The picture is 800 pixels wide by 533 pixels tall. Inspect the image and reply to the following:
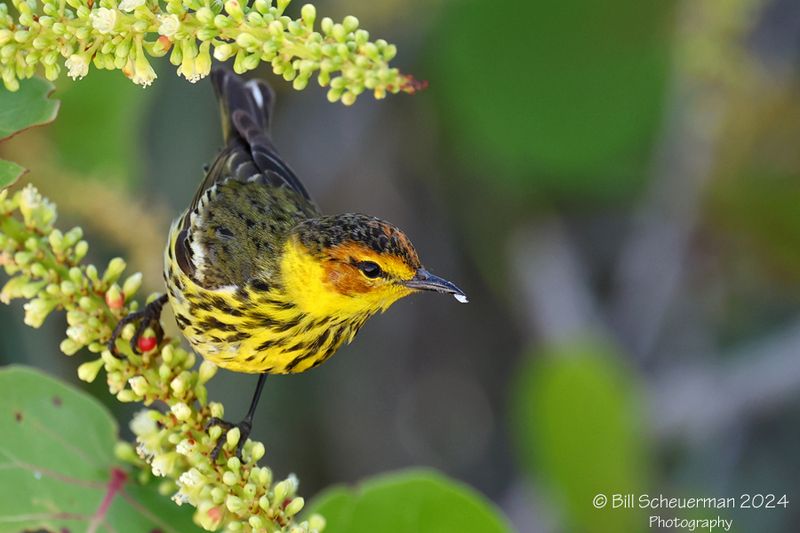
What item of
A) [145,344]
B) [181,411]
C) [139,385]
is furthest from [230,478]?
[145,344]

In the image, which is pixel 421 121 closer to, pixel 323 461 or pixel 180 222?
pixel 323 461

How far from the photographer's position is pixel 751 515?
5438 mm

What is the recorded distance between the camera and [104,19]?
5.04 feet

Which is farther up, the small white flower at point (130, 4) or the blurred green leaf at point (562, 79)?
the blurred green leaf at point (562, 79)

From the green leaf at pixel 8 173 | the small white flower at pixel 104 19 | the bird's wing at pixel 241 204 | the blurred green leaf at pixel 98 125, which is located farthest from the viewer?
the blurred green leaf at pixel 98 125

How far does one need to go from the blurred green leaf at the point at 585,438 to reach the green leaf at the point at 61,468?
2090 millimetres

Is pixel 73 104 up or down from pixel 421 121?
down

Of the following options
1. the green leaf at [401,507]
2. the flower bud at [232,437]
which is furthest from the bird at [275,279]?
the flower bud at [232,437]

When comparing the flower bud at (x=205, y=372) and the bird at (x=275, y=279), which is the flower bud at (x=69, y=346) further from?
the bird at (x=275, y=279)

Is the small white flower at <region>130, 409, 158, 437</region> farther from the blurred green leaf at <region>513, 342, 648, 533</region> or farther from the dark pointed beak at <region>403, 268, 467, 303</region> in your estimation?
the blurred green leaf at <region>513, 342, 648, 533</region>

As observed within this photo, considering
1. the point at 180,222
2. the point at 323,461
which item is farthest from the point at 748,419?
the point at 180,222

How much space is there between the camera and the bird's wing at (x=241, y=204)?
262 centimetres

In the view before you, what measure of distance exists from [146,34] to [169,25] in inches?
3.4

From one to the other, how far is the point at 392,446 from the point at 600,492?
2.48m
